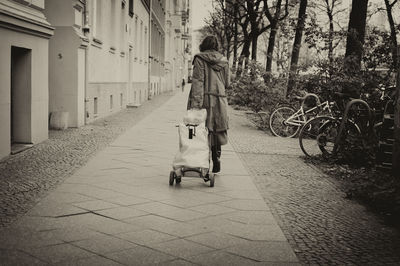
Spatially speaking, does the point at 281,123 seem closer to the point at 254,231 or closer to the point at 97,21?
the point at 97,21

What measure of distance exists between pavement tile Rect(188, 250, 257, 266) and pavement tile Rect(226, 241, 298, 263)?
0.29ft

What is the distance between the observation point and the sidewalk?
4.29 meters

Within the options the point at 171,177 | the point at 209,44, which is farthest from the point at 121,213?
the point at 209,44

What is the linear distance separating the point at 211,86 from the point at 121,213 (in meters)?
2.54

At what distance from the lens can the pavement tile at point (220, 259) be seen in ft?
13.8

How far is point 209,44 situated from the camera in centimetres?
741

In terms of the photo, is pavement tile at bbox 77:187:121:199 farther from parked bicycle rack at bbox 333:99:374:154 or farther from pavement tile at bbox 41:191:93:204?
parked bicycle rack at bbox 333:99:374:154

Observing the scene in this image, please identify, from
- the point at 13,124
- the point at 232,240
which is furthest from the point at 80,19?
the point at 232,240

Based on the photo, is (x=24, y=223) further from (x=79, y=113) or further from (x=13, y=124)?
(x=79, y=113)

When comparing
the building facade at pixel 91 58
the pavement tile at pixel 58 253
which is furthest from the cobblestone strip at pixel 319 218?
the building facade at pixel 91 58

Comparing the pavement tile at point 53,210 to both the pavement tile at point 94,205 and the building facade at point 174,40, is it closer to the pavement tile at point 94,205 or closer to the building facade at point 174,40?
the pavement tile at point 94,205

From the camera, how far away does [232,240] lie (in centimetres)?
480

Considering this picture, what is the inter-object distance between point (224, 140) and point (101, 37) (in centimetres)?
1080

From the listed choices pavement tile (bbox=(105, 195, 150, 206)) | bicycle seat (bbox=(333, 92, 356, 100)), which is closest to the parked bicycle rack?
bicycle seat (bbox=(333, 92, 356, 100))
